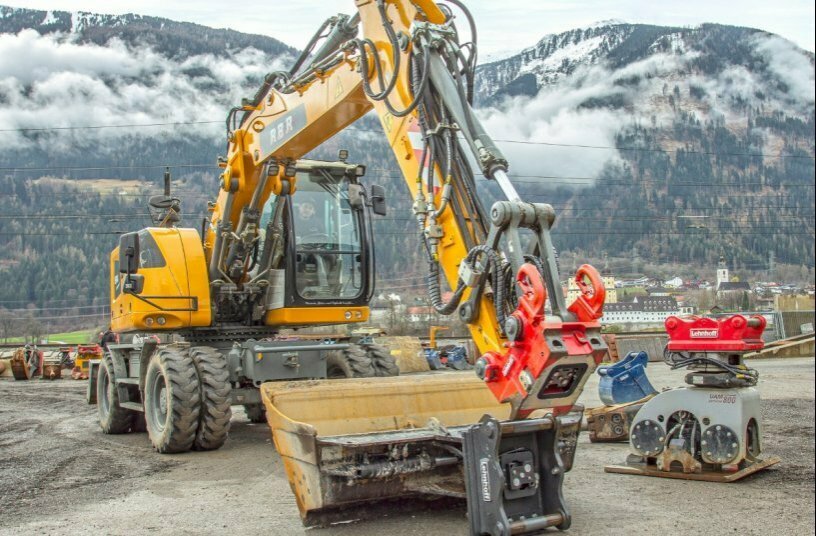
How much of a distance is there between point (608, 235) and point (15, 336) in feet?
125

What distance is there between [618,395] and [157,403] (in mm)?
5420

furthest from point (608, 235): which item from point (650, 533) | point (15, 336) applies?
point (15, 336)

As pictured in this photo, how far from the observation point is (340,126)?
9.19 m

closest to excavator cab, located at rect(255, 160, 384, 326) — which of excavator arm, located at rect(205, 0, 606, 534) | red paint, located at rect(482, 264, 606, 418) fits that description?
excavator arm, located at rect(205, 0, 606, 534)

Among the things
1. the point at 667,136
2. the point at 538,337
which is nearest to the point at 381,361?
the point at 538,337

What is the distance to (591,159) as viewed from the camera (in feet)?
153

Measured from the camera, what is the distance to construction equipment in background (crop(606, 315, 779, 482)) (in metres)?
7.15

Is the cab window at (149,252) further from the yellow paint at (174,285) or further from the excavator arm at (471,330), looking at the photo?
the excavator arm at (471,330)

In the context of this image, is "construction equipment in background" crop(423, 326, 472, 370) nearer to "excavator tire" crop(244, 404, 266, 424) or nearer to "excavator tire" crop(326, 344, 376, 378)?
"excavator tire" crop(244, 404, 266, 424)

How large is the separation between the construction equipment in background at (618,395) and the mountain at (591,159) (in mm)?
1744

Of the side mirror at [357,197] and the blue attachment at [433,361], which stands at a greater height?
the side mirror at [357,197]

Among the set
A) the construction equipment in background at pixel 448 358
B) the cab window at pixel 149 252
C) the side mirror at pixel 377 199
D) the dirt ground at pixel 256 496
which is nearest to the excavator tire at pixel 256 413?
the dirt ground at pixel 256 496

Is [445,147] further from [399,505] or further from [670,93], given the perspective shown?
[670,93]

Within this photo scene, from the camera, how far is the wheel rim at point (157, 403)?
10.1 metres
